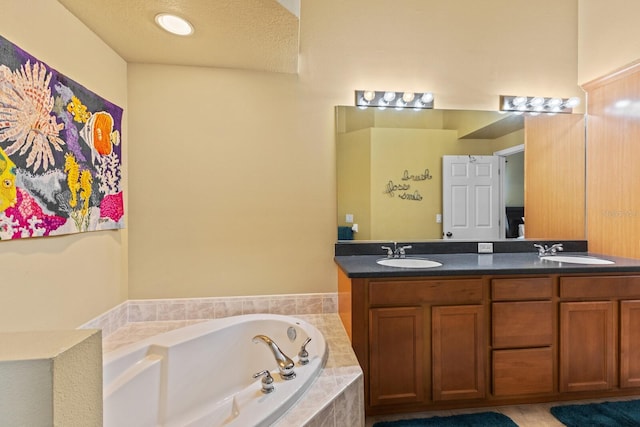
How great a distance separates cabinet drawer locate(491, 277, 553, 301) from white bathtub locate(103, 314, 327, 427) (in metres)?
1.12

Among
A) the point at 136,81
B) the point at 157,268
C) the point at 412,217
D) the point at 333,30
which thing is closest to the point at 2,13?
the point at 136,81

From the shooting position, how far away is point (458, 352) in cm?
177

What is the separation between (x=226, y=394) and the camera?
1.74 m

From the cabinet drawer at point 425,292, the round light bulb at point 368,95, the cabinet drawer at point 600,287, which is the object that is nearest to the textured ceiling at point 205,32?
the round light bulb at point 368,95

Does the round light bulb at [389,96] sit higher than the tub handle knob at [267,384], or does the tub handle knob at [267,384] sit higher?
the round light bulb at [389,96]

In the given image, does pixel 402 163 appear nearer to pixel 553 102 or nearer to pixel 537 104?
pixel 537 104

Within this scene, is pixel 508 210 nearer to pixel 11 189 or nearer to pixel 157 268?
pixel 157 268

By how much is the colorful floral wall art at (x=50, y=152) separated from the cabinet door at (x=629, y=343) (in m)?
3.28

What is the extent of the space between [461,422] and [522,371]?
51 cm

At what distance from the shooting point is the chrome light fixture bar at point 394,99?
2.30m

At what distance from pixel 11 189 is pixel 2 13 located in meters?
0.71

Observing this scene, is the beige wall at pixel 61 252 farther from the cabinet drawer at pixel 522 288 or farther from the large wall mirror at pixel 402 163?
the cabinet drawer at pixel 522 288

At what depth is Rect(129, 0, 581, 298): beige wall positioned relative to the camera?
211cm

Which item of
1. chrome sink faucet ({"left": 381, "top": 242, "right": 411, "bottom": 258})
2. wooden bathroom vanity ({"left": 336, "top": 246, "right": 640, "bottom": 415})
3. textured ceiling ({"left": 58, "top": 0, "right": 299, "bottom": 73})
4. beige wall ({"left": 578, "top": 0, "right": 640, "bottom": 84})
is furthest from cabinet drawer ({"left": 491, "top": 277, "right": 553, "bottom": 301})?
textured ceiling ({"left": 58, "top": 0, "right": 299, "bottom": 73})
